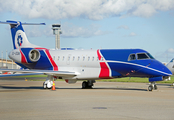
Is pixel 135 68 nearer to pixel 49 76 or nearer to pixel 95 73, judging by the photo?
pixel 95 73

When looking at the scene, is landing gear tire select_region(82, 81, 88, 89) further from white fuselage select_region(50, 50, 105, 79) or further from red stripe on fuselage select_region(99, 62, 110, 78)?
red stripe on fuselage select_region(99, 62, 110, 78)

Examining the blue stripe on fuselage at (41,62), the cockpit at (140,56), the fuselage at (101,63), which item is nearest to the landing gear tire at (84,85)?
the fuselage at (101,63)

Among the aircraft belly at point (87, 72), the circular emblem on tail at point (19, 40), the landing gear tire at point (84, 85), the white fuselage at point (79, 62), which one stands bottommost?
the landing gear tire at point (84, 85)

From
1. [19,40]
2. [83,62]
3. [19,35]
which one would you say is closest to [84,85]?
[83,62]

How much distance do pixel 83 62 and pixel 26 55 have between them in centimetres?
618

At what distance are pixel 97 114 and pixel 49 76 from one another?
16512 millimetres

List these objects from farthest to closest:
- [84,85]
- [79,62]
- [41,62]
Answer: [41,62] < [84,85] < [79,62]

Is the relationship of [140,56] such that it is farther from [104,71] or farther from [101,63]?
[101,63]

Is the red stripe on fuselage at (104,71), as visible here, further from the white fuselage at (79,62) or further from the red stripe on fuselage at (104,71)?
the white fuselage at (79,62)

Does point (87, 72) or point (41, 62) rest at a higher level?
point (41, 62)

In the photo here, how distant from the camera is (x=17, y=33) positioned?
3189 cm

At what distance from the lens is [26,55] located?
97.2ft

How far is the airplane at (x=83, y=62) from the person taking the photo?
2369 centimetres

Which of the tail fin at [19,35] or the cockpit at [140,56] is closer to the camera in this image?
the cockpit at [140,56]
